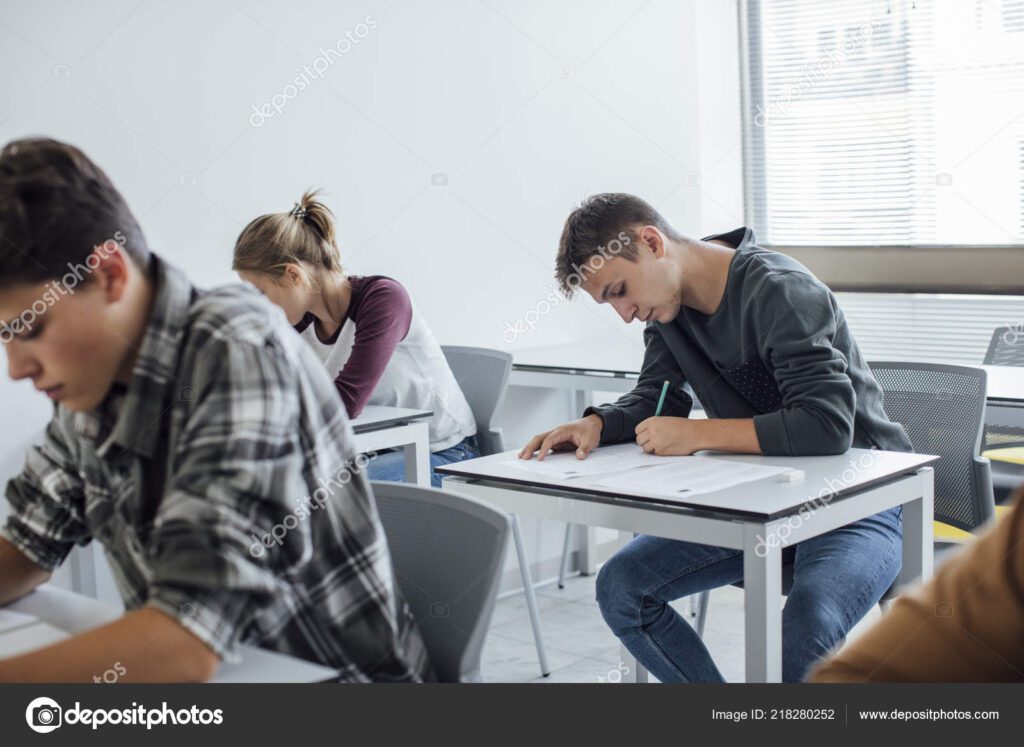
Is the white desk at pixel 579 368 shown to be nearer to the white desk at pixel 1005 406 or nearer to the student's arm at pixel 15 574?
the white desk at pixel 1005 406

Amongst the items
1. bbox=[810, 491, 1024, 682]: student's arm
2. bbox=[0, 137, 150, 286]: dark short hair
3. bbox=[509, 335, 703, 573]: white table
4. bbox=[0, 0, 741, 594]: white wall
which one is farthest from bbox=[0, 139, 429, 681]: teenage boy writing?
bbox=[509, 335, 703, 573]: white table

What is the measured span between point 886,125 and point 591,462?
2359 mm

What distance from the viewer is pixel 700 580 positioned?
1.94m

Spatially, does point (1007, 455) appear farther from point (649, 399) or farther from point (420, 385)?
point (420, 385)

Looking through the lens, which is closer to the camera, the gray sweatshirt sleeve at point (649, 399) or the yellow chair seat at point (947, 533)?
the gray sweatshirt sleeve at point (649, 399)

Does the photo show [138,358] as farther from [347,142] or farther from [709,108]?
[709,108]

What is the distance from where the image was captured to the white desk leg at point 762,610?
1.56m

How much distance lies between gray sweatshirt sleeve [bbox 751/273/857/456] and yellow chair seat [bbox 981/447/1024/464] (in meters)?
1.15

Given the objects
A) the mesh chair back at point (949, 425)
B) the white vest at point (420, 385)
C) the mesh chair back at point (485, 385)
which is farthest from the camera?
the mesh chair back at point (485, 385)

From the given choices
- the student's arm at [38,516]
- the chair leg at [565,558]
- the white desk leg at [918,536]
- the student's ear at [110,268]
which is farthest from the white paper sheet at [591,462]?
Result: the chair leg at [565,558]

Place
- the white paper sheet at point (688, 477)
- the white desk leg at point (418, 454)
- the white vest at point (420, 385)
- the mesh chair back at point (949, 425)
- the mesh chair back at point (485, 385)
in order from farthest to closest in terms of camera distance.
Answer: the mesh chair back at point (485, 385) < the white vest at point (420, 385) < the white desk leg at point (418, 454) < the mesh chair back at point (949, 425) < the white paper sheet at point (688, 477)

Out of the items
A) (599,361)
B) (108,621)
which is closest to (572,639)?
(599,361)

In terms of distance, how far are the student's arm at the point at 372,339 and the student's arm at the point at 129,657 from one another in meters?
1.54

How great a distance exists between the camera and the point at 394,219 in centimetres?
321
